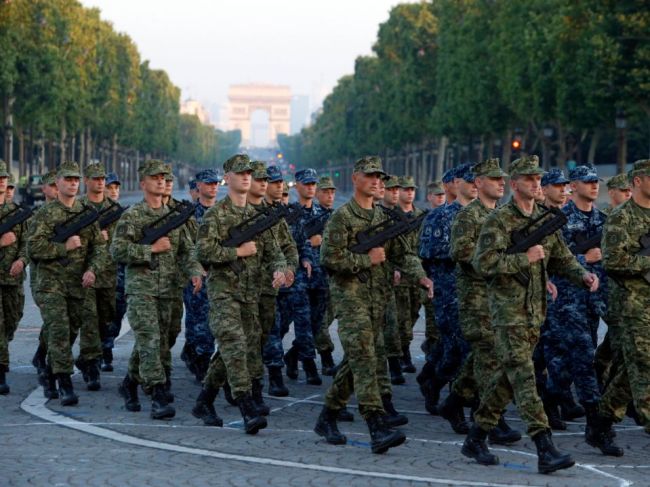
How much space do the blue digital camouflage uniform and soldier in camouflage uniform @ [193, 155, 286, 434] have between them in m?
2.28

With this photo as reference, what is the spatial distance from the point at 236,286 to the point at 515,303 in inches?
101

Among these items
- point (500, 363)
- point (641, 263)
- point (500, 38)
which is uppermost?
point (500, 38)

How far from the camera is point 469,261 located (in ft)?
36.3

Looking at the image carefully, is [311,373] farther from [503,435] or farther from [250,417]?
[503,435]

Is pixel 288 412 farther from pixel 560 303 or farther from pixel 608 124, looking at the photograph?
pixel 608 124

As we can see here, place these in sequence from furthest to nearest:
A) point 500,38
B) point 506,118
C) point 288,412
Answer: point 506,118, point 500,38, point 288,412

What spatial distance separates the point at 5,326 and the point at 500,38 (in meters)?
53.1

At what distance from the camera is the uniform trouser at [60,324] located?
13.2 m

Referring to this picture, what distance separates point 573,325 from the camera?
40.7 feet

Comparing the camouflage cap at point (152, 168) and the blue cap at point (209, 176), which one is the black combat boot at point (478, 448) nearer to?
the camouflage cap at point (152, 168)

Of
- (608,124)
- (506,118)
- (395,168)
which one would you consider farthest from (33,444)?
(395,168)

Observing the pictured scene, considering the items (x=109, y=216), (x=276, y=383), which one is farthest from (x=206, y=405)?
(x=109, y=216)

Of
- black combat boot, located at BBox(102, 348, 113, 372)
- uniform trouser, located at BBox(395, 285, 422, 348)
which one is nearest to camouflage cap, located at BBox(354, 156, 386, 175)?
uniform trouser, located at BBox(395, 285, 422, 348)

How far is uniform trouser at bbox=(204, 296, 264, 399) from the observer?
11.5 metres
